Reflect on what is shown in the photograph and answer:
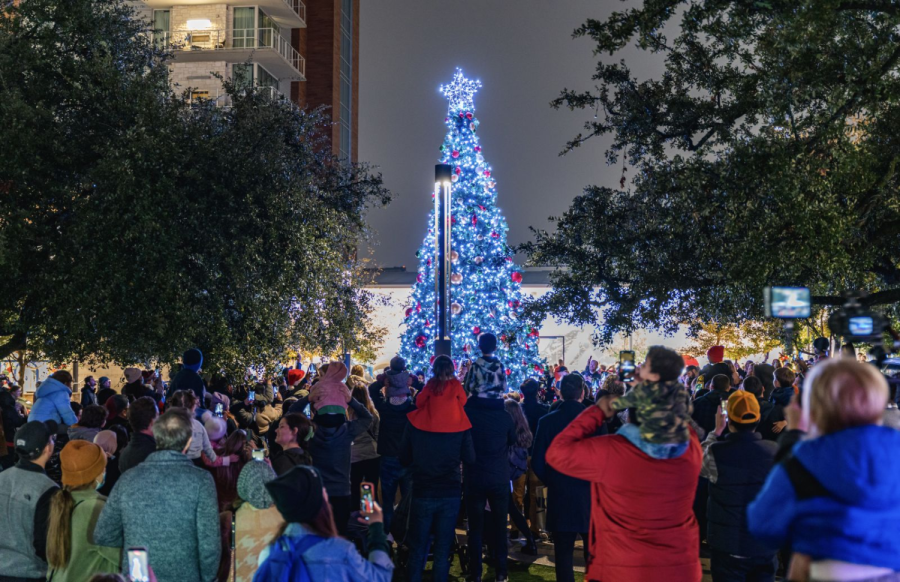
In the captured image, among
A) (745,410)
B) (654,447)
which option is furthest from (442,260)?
(654,447)

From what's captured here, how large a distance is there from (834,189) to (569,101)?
5.81 m

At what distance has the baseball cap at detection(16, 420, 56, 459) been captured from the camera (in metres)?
5.50

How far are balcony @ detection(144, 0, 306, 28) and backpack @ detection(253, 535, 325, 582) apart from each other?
4192 cm

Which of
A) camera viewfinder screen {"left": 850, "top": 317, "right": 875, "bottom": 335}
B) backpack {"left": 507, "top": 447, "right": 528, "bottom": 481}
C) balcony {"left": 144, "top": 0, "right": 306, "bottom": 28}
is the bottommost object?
backpack {"left": 507, "top": 447, "right": 528, "bottom": 481}

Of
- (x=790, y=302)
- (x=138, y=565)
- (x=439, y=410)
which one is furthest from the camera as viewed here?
(x=439, y=410)

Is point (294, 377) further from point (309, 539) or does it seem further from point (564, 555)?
point (309, 539)

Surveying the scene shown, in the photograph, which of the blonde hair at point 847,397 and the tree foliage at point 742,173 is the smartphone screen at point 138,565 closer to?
the blonde hair at point 847,397

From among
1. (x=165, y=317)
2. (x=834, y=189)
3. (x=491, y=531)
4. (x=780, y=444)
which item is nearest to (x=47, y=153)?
(x=165, y=317)

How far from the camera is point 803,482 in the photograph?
3014 millimetres

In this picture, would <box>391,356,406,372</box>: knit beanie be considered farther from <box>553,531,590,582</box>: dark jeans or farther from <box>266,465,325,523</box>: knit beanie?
<box>266,465,325,523</box>: knit beanie

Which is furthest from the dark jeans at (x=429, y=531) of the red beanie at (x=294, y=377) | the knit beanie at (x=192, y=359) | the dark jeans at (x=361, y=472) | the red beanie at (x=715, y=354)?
the red beanie at (x=715, y=354)

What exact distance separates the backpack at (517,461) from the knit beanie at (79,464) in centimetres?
583

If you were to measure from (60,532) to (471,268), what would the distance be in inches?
757

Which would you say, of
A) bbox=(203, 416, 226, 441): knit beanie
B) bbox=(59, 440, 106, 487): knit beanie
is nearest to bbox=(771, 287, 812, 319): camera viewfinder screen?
bbox=(59, 440, 106, 487): knit beanie
